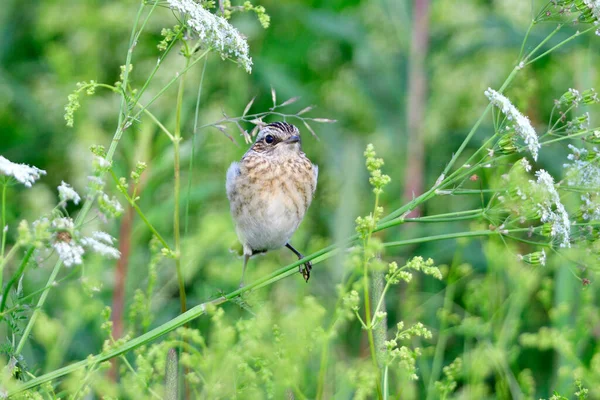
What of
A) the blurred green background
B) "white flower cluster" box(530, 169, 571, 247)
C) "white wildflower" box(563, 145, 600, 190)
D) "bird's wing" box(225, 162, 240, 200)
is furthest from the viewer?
the blurred green background

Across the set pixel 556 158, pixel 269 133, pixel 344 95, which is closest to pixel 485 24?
pixel 556 158

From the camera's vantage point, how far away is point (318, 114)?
16.2ft

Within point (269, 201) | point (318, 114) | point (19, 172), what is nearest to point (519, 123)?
point (19, 172)

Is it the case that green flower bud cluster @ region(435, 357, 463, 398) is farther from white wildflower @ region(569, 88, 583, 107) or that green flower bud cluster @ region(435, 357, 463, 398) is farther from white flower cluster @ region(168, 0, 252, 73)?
white flower cluster @ region(168, 0, 252, 73)

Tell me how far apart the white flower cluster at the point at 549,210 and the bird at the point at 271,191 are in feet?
4.72

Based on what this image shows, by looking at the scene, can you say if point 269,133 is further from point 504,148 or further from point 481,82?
point 481,82

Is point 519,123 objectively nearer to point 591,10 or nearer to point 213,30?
point 591,10

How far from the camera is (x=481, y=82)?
5.49 meters

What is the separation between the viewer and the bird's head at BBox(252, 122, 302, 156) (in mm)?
3500

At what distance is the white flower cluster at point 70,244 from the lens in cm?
157

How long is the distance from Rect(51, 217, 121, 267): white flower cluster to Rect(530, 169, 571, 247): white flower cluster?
3.07 ft

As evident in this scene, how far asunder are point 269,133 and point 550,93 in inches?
95.6

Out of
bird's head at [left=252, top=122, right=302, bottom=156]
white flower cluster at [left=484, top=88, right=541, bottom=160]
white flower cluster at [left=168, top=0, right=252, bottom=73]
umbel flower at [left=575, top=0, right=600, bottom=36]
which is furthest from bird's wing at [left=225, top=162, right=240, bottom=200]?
umbel flower at [left=575, top=0, right=600, bottom=36]

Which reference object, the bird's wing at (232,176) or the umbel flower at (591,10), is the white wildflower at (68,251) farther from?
the bird's wing at (232,176)
